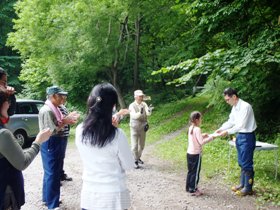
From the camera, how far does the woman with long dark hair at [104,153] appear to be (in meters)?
2.90

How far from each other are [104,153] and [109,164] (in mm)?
111

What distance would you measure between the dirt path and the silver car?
344cm

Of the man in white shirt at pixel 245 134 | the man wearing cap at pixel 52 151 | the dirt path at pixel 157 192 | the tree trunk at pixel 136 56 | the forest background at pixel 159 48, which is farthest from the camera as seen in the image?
the tree trunk at pixel 136 56

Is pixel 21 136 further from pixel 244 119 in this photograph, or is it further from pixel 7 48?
pixel 7 48

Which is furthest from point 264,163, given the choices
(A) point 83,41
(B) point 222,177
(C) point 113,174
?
(A) point 83,41

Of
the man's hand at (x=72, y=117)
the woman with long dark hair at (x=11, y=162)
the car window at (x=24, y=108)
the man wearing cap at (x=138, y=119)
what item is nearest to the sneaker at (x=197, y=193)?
the man wearing cap at (x=138, y=119)

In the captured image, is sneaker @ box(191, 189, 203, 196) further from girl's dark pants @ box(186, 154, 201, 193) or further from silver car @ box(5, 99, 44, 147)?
silver car @ box(5, 99, 44, 147)

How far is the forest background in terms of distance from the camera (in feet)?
23.3

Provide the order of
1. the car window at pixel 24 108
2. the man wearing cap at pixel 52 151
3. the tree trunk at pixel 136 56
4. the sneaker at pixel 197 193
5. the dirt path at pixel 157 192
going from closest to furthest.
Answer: the man wearing cap at pixel 52 151 < the dirt path at pixel 157 192 < the sneaker at pixel 197 193 < the car window at pixel 24 108 < the tree trunk at pixel 136 56

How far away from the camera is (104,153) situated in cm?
292

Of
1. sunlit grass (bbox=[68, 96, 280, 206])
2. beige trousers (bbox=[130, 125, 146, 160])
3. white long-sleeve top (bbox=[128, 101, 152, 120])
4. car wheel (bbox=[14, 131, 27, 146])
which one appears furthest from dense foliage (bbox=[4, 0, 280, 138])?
car wheel (bbox=[14, 131, 27, 146])

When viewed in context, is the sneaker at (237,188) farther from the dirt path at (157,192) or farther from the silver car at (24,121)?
the silver car at (24,121)

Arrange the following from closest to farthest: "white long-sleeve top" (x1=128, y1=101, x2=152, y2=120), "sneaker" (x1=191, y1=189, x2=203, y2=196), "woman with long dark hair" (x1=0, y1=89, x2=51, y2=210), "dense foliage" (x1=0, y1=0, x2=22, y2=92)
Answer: "woman with long dark hair" (x1=0, y1=89, x2=51, y2=210) → "sneaker" (x1=191, y1=189, x2=203, y2=196) → "white long-sleeve top" (x1=128, y1=101, x2=152, y2=120) → "dense foliage" (x1=0, y1=0, x2=22, y2=92)

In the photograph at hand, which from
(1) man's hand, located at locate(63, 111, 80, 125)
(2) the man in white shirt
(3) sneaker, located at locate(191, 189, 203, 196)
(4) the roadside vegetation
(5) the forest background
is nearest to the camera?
(1) man's hand, located at locate(63, 111, 80, 125)
